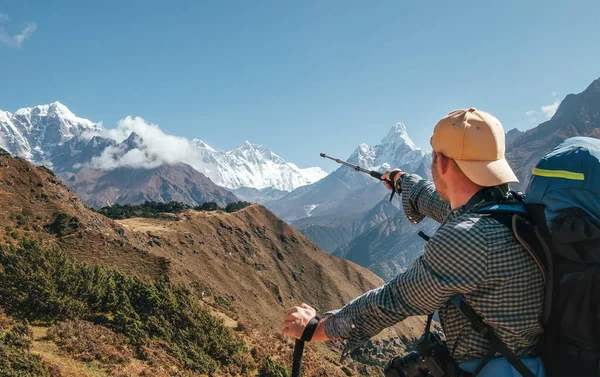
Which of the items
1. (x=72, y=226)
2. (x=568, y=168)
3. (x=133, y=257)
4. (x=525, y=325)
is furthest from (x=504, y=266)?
(x=72, y=226)

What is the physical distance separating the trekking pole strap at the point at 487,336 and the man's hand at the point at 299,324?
1031mm

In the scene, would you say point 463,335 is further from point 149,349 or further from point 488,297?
point 149,349

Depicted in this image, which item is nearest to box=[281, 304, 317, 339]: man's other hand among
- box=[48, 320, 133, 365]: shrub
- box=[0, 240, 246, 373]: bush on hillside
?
box=[48, 320, 133, 365]: shrub

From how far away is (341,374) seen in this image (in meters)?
18.8

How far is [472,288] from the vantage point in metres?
2.69

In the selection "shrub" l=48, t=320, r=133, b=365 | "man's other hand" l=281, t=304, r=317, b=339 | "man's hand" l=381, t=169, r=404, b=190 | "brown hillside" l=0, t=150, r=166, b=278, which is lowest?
"shrub" l=48, t=320, r=133, b=365

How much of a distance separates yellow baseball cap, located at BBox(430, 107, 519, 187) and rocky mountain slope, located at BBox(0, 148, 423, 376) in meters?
12.0

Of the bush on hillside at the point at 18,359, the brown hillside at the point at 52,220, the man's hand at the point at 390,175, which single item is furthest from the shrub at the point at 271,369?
the brown hillside at the point at 52,220

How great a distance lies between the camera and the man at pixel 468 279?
2674 millimetres

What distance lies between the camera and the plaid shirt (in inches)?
105

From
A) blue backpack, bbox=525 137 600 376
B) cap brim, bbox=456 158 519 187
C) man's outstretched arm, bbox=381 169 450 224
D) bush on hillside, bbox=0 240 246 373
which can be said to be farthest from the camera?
bush on hillside, bbox=0 240 246 373

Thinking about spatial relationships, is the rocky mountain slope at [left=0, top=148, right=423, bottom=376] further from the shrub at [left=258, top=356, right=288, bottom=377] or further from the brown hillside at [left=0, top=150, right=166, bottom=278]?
the shrub at [left=258, top=356, right=288, bottom=377]

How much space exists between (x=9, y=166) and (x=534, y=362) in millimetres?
60358

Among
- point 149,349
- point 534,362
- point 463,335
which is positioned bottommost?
point 149,349
